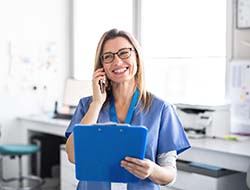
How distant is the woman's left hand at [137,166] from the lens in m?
1.34

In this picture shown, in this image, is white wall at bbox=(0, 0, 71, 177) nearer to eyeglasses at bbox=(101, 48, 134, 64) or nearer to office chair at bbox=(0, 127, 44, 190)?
office chair at bbox=(0, 127, 44, 190)

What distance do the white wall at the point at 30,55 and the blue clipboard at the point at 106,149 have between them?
295 cm

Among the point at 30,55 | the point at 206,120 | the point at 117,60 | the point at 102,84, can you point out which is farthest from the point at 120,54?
the point at 30,55

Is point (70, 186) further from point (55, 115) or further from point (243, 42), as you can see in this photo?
point (243, 42)

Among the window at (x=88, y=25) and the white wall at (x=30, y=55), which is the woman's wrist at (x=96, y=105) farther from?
the window at (x=88, y=25)

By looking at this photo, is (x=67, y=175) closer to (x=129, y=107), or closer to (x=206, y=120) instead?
(x=206, y=120)

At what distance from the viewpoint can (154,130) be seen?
154 centimetres

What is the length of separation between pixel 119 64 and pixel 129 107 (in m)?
0.18

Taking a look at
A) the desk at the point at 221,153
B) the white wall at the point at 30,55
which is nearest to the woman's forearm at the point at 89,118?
the desk at the point at 221,153

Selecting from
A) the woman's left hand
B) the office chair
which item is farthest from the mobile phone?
the office chair

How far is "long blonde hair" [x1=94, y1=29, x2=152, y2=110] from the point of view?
5.14 ft

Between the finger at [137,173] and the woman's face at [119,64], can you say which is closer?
the finger at [137,173]

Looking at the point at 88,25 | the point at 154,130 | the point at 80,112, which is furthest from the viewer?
the point at 88,25

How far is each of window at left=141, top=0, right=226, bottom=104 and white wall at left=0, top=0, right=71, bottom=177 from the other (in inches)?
38.2
